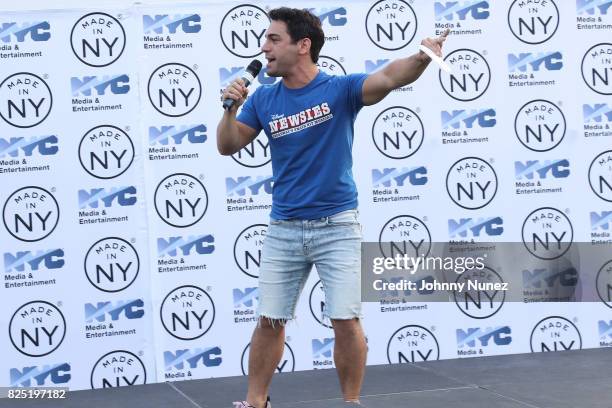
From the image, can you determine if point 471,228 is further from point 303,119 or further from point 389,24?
point 303,119

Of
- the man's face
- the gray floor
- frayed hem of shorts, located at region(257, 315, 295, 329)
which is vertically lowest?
the gray floor

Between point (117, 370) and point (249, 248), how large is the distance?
3.05 ft

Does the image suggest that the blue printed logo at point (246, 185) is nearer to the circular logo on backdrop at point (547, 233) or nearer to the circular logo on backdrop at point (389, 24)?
the circular logo on backdrop at point (389, 24)

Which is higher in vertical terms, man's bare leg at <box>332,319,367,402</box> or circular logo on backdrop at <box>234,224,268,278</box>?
circular logo on backdrop at <box>234,224,268,278</box>

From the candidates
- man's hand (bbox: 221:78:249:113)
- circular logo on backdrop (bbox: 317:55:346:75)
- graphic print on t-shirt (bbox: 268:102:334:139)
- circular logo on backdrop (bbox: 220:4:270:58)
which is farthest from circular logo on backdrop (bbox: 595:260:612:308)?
man's hand (bbox: 221:78:249:113)

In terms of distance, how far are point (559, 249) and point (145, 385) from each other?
2.40 m

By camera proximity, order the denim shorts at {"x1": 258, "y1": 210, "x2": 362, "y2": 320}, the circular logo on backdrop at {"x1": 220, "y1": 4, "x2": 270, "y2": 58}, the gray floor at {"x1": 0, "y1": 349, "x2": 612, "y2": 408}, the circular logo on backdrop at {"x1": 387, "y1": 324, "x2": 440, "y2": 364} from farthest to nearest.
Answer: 1. the circular logo on backdrop at {"x1": 387, "y1": 324, "x2": 440, "y2": 364}
2. the circular logo on backdrop at {"x1": 220, "y1": 4, "x2": 270, "y2": 58}
3. the gray floor at {"x1": 0, "y1": 349, "x2": 612, "y2": 408}
4. the denim shorts at {"x1": 258, "y1": 210, "x2": 362, "y2": 320}

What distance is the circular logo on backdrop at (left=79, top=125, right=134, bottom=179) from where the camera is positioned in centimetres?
514

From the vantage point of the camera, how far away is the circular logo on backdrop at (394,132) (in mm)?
5469

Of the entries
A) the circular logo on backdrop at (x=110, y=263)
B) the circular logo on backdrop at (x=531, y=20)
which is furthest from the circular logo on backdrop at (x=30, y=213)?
the circular logo on backdrop at (x=531, y=20)

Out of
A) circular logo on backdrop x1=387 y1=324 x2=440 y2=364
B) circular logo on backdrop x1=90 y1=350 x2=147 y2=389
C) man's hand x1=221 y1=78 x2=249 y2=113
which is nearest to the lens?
man's hand x1=221 y1=78 x2=249 y2=113

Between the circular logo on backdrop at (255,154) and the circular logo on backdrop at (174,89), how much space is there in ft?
1.16

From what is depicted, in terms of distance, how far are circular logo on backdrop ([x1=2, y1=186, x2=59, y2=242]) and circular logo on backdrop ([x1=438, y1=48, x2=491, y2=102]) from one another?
2.21 meters

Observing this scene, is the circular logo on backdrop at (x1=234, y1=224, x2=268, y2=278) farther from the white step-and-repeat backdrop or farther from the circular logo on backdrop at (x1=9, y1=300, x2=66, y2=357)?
the circular logo on backdrop at (x1=9, y1=300, x2=66, y2=357)
